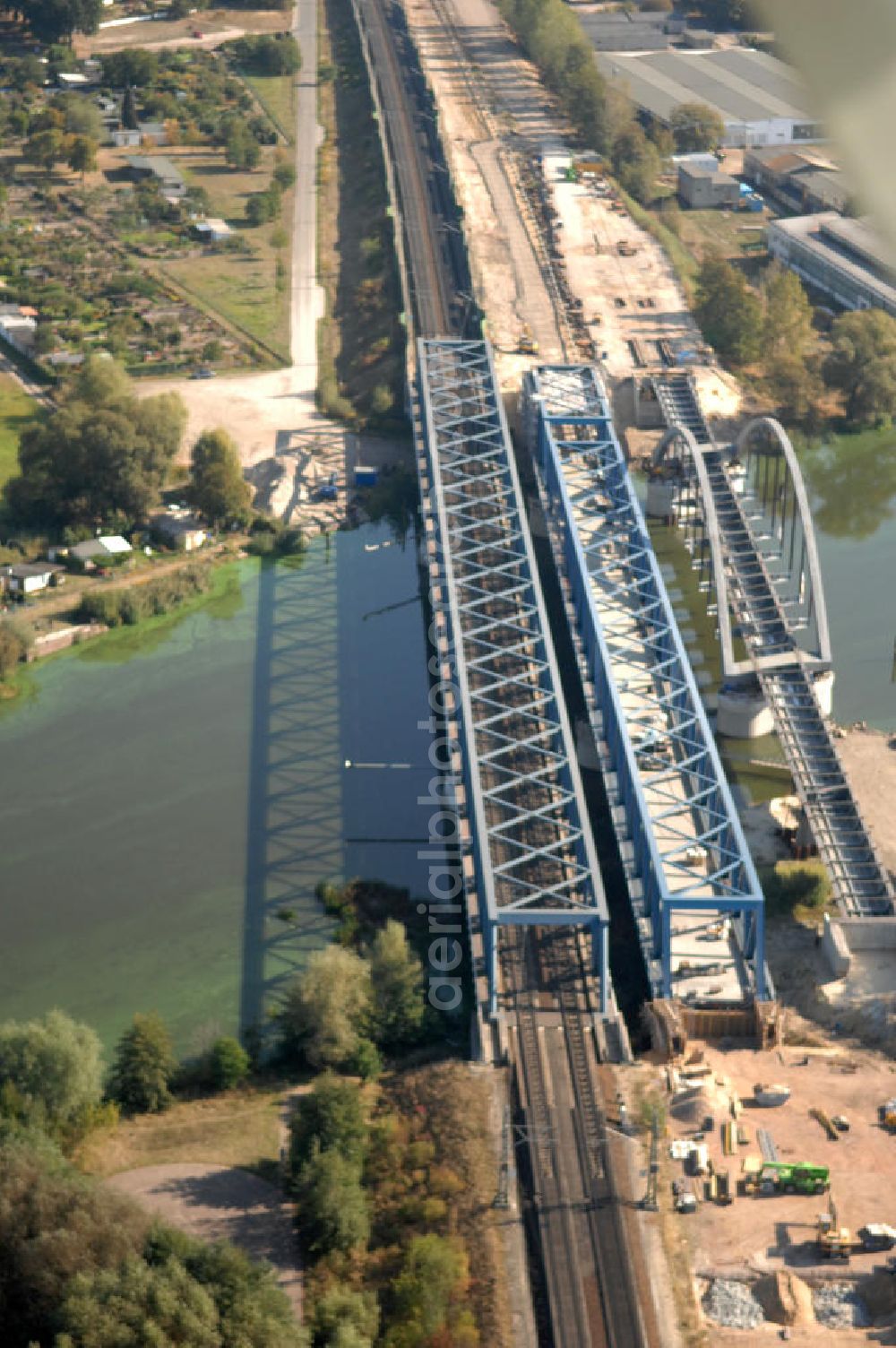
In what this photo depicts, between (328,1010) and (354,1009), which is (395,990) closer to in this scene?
(354,1009)

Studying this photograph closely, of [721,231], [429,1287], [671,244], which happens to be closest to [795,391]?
[671,244]

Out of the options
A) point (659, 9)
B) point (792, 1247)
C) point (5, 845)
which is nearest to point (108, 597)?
point (5, 845)

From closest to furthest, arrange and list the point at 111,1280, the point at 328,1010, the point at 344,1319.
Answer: the point at 111,1280 → the point at 344,1319 → the point at 328,1010

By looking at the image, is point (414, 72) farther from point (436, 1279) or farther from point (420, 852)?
point (436, 1279)

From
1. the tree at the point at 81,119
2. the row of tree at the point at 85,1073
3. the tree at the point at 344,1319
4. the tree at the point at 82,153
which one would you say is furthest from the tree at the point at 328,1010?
the tree at the point at 81,119

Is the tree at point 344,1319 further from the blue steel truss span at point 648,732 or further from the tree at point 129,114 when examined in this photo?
the tree at point 129,114
